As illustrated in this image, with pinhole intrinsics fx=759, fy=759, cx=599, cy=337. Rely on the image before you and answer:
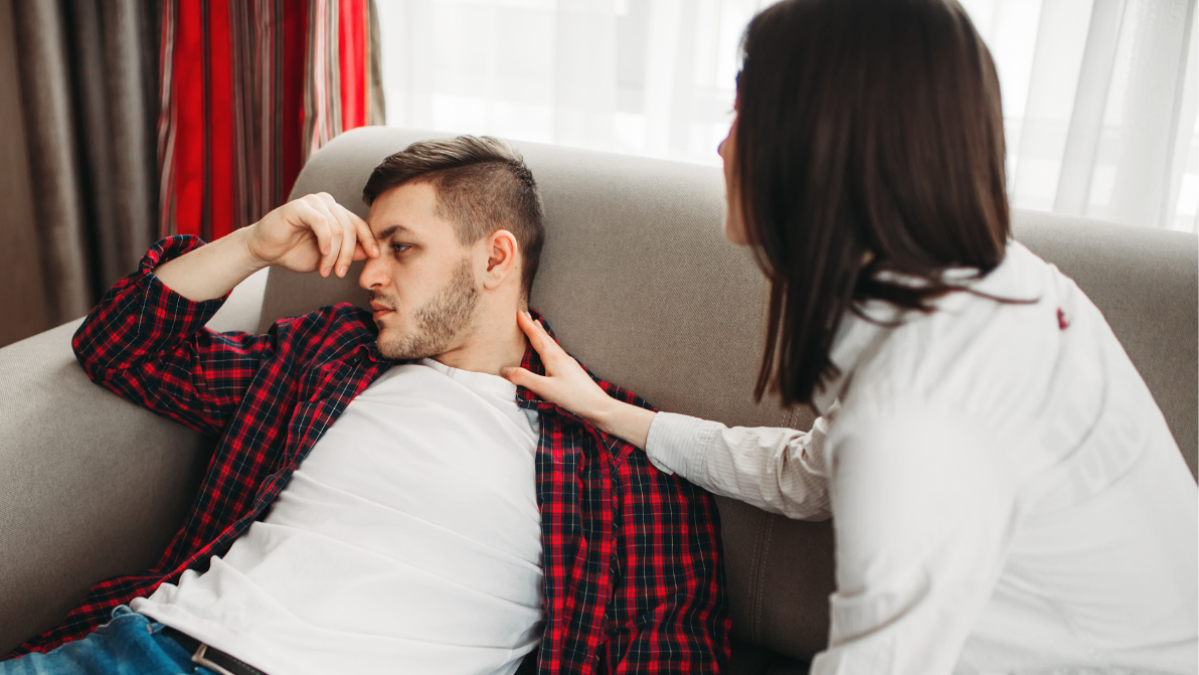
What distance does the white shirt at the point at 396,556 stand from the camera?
92 centimetres

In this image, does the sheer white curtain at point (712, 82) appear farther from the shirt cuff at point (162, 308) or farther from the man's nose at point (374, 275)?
the shirt cuff at point (162, 308)

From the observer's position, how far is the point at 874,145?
0.60 meters

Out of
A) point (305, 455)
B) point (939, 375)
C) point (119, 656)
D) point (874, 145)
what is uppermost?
point (874, 145)

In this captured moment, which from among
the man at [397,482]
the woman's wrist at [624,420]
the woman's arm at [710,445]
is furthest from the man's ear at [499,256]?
→ the woman's wrist at [624,420]

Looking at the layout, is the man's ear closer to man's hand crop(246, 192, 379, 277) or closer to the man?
the man

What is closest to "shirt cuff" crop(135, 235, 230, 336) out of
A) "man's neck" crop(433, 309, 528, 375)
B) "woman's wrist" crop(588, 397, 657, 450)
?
"man's neck" crop(433, 309, 528, 375)

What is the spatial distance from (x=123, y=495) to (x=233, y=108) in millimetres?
1185

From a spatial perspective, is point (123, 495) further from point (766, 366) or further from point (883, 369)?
point (883, 369)

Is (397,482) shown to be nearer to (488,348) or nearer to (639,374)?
(488,348)

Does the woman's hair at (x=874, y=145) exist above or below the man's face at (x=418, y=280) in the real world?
above

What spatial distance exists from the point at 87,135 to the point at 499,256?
5.00 feet

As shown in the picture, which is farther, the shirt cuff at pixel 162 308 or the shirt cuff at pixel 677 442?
the shirt cuff at pixel 162 308

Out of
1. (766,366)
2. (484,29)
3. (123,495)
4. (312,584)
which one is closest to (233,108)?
(484,29)

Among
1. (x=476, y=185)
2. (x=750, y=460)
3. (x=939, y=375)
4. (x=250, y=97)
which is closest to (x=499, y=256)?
(x=476, y=185)
